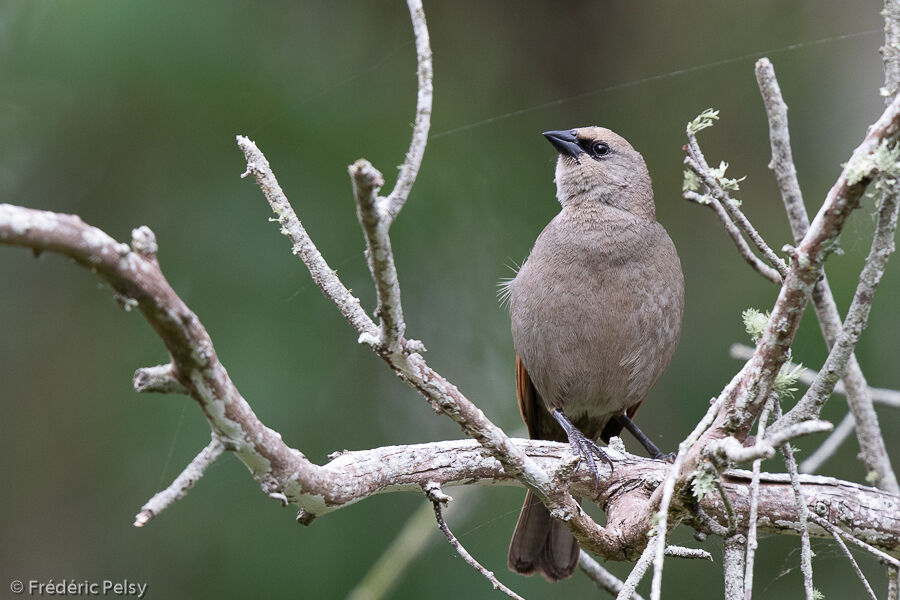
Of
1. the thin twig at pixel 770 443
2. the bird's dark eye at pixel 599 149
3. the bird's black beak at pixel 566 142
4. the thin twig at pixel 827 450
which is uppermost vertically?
the bird's black beak at pixel 566 142

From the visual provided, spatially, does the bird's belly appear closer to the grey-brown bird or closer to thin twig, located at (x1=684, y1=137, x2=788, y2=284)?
the grey-brown bird

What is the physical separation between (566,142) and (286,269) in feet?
5.56

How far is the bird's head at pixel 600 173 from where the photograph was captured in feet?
12.2

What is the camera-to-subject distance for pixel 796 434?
5.07 feet

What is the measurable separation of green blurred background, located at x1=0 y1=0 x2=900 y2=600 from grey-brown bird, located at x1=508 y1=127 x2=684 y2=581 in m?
0.95

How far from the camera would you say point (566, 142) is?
3912mm

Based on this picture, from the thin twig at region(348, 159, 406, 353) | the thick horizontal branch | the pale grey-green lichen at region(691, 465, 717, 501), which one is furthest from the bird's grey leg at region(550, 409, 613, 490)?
the thin twig at region(348, 159, 406, 353)

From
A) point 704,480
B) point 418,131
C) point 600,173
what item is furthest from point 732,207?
point 600,173

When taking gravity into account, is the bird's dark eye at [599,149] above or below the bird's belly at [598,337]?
above

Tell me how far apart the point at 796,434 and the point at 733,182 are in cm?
98
